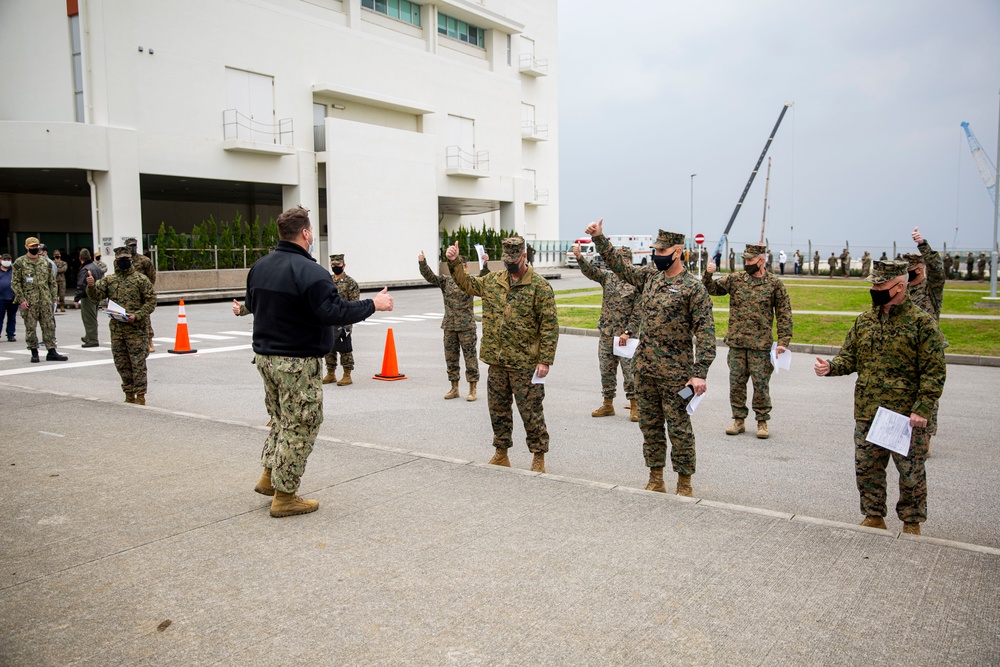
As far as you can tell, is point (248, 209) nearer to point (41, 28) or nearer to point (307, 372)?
point (41, 28)

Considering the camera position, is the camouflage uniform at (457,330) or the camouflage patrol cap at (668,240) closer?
the camouflage patrol cap at (668,240)

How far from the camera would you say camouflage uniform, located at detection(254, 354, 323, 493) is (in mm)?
5273

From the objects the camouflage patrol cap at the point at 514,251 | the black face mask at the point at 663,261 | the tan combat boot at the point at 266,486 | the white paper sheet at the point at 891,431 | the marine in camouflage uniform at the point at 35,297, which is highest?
the camouflage patrol cap at the point at 514,251

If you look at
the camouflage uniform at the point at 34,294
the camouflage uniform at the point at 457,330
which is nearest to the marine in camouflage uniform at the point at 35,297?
the camouflage uniform at the point at 34,294

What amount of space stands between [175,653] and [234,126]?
34.3m

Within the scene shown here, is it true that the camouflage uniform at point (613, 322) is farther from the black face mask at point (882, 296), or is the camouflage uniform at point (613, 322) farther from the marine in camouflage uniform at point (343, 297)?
the black face mask at point (882, 296)

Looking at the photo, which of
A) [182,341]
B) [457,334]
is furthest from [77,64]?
[457,334]

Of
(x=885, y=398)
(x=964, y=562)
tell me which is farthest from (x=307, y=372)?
(x=964, y=562)

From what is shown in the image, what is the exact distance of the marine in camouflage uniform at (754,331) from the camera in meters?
8.70

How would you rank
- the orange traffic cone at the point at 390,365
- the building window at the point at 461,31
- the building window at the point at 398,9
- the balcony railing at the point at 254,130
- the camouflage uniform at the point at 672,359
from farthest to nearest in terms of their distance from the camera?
the building window at the point at 461,31
the building window at the point at 398,9
the balcony railing at the point at 254,130
the orange traffic cone at the point at 390,365
the camouflage uniform at the point at 672,359

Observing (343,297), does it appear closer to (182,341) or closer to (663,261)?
(182,341)

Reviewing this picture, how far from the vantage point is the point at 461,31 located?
5031 cm

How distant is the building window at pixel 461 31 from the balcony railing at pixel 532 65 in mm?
6659

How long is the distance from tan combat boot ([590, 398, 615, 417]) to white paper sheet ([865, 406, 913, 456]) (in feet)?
15.5
